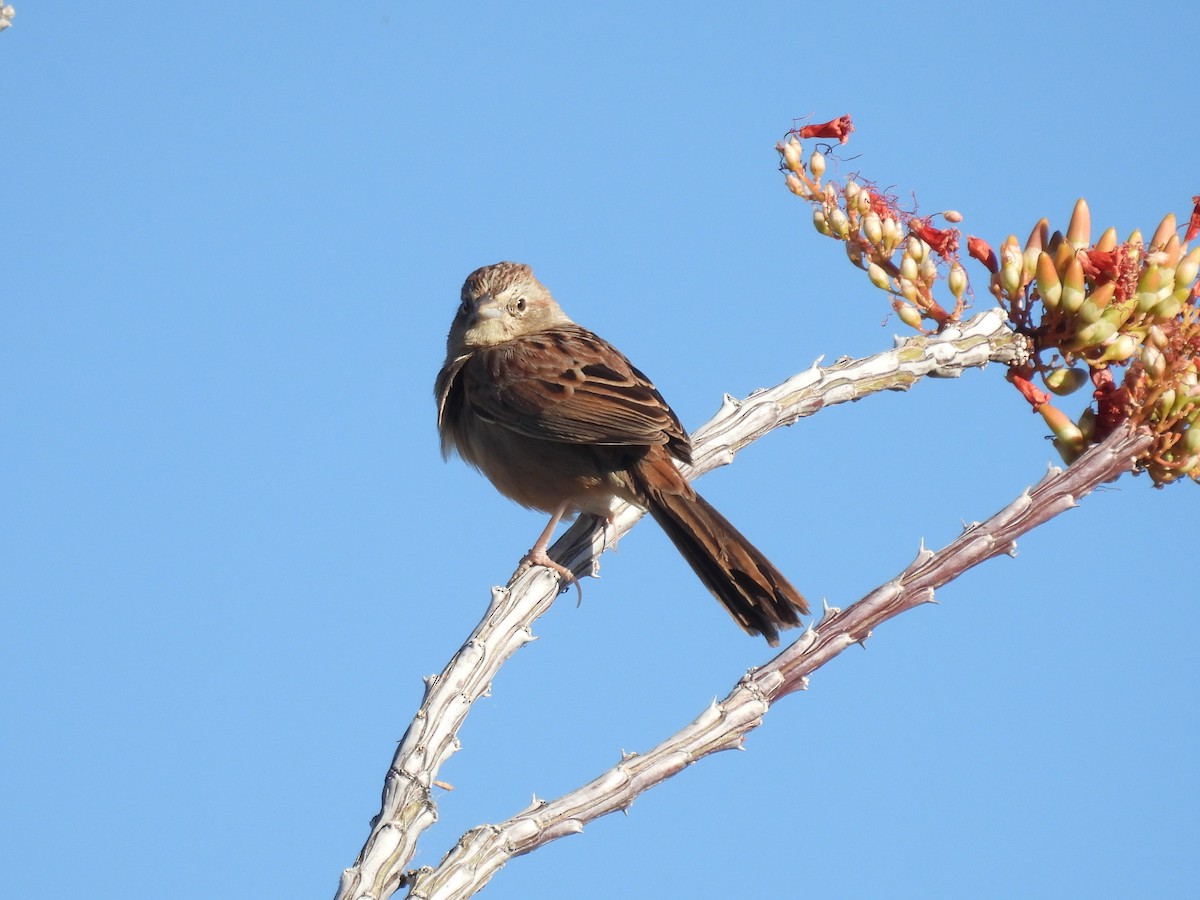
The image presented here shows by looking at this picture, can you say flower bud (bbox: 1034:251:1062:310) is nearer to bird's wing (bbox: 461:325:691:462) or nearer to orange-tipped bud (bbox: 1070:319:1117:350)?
orange-tipped bud (bbox: 1070:319:1117:350)

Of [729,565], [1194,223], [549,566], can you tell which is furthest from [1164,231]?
[549,566]

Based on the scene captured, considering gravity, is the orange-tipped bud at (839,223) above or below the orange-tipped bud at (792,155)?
below

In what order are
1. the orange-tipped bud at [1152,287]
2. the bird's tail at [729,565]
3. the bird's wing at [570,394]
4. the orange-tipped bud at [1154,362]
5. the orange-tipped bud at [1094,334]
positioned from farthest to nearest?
the bird's wing at [570,394] < the bird's tail at [729,565] < the orange-tipped bud at [1094,334] < the orange-tipped bud at [1152,287] < the orange-tipped bud at [1154,362]

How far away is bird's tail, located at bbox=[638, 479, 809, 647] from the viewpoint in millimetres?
4930

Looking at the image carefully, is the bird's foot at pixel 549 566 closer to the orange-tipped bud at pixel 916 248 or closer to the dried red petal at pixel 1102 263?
the orange-tipped bud at pixel 916 248

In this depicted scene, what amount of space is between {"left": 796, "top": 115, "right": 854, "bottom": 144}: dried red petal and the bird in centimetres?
126

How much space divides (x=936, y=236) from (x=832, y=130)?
0.58 meters

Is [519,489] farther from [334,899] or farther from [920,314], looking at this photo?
[334,899]

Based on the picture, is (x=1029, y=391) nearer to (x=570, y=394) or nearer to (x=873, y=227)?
(x=873, y=227)

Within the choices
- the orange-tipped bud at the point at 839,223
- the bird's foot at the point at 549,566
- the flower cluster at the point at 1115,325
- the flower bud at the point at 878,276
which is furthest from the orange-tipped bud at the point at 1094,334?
the bird's foot at the point at 549,566

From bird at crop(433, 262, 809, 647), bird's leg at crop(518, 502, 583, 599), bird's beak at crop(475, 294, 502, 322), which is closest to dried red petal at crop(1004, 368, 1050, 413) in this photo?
bird at crop(433, 262, 809, 647)

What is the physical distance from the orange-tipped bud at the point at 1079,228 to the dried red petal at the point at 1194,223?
1.12ft

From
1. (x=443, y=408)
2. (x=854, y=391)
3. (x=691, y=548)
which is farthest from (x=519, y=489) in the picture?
(x=854, y=391)

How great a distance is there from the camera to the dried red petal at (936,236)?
5.14 meters
